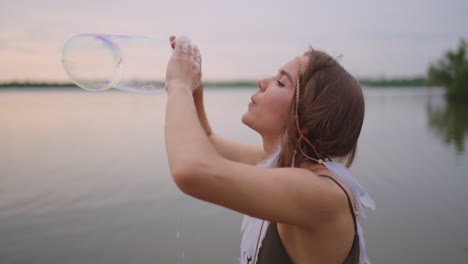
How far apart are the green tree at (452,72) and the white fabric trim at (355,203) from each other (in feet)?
238

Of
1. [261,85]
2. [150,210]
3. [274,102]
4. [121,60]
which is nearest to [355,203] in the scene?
[274,102]

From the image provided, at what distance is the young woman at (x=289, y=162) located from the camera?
1458mm

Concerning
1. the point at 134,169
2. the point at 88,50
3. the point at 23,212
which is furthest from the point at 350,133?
the point at 134,169

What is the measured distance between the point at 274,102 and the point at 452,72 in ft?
266

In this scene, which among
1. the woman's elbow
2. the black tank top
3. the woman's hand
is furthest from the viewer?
the black tank top

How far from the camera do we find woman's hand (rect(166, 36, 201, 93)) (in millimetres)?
1718

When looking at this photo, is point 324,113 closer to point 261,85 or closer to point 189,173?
point 261,85

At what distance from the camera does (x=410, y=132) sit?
15.5 m

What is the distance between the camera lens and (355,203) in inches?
77.6

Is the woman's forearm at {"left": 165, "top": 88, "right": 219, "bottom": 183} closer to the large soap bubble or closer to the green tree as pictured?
the large soap bubble

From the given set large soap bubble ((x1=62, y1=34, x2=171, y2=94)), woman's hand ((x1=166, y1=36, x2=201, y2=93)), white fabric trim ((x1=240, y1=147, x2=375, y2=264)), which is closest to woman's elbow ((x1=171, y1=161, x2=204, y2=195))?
woman's hand ((x1=166, y1=36, x2=201, y2=93))

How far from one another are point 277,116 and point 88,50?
1528 millimetres

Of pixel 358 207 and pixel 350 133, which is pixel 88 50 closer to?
pixel 350 133

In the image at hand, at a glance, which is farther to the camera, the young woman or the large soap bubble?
the large soap bubble
